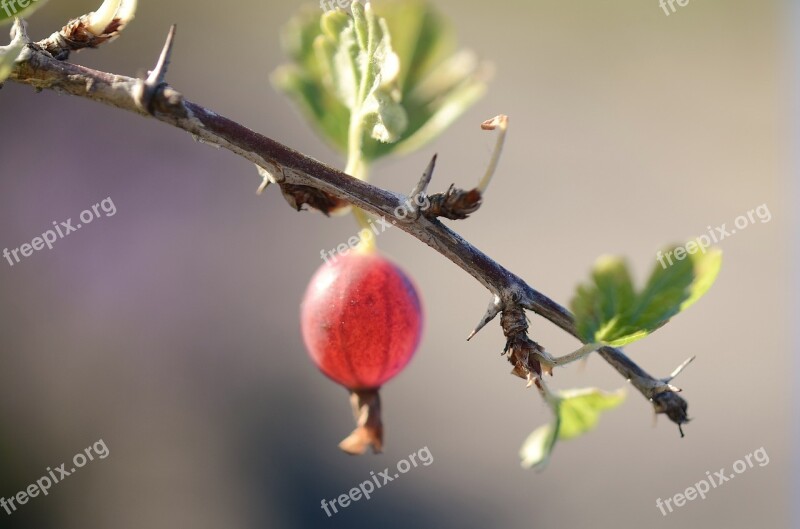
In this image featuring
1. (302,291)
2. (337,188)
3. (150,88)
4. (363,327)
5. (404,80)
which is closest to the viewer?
(150,88)

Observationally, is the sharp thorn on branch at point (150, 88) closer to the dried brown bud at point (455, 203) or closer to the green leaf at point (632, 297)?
the dried brown bud at point (455, 203)

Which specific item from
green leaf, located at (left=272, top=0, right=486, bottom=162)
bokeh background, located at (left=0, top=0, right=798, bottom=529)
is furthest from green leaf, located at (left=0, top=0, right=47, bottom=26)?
bokeh background, located at (left=0, top=0, right=798, bottom=529)

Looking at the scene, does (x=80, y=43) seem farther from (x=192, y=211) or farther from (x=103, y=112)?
(x=103, y=112)

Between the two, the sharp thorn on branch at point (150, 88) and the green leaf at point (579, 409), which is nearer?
the sharp thorn on branch at point (150, 88)

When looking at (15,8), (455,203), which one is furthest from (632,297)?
(15,8)

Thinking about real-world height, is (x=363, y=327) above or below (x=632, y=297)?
above

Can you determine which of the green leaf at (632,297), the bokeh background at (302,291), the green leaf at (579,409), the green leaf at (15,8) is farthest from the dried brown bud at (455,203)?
the bokeh background at (302,291)

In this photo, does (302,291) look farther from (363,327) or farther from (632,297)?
(632,297)

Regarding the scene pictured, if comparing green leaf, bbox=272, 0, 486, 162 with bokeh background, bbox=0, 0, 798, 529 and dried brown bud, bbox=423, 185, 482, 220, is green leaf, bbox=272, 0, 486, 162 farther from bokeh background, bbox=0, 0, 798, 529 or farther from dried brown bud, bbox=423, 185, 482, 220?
bokeh background, bbox=0, 0, 798, 529
